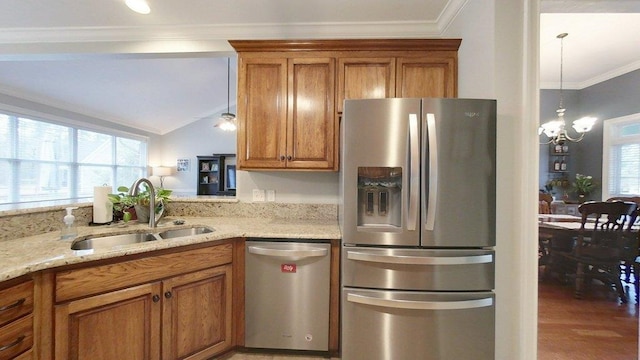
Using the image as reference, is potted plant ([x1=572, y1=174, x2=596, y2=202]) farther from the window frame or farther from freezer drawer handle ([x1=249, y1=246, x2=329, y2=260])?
the window frame

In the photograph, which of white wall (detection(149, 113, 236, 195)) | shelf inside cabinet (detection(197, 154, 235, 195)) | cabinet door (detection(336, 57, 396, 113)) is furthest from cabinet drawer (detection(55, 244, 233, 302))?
white wall (detection(149, 113, 236, 195))

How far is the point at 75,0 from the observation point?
2025 mm

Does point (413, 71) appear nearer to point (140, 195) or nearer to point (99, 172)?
point (140, 195)

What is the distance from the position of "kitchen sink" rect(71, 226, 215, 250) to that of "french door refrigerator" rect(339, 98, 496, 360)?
1.27 metres

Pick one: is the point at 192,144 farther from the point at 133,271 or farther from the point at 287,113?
the point at 133,271

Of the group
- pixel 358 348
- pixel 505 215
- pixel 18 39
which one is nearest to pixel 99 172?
pixel 18 39

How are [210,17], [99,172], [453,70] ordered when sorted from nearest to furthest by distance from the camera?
[453,70] < [210,17] < [99,172]

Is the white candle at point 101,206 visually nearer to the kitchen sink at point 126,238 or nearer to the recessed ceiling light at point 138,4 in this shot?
the kitchen sink at point 126,238

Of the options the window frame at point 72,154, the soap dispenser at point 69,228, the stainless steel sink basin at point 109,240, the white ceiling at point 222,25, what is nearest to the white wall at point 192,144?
the window frame at point 72,154

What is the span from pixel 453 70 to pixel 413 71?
0.99 ft

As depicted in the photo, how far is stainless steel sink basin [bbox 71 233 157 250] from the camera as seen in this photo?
1.69m

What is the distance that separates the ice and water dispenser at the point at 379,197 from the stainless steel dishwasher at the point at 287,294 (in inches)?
15.4

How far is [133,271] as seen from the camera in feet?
4.64

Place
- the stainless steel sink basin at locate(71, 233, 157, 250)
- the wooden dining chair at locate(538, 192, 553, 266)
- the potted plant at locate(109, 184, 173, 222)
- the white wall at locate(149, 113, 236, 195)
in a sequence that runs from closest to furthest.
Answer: the stainless steel sink basin at locate(71, 233, 157, 250)
the potted plant at locate(109, 184, 173, 222)
the wooden dining chair at locate(538, 192, 553, 266)
the white wall at locate(149, 113, 236, 195)
